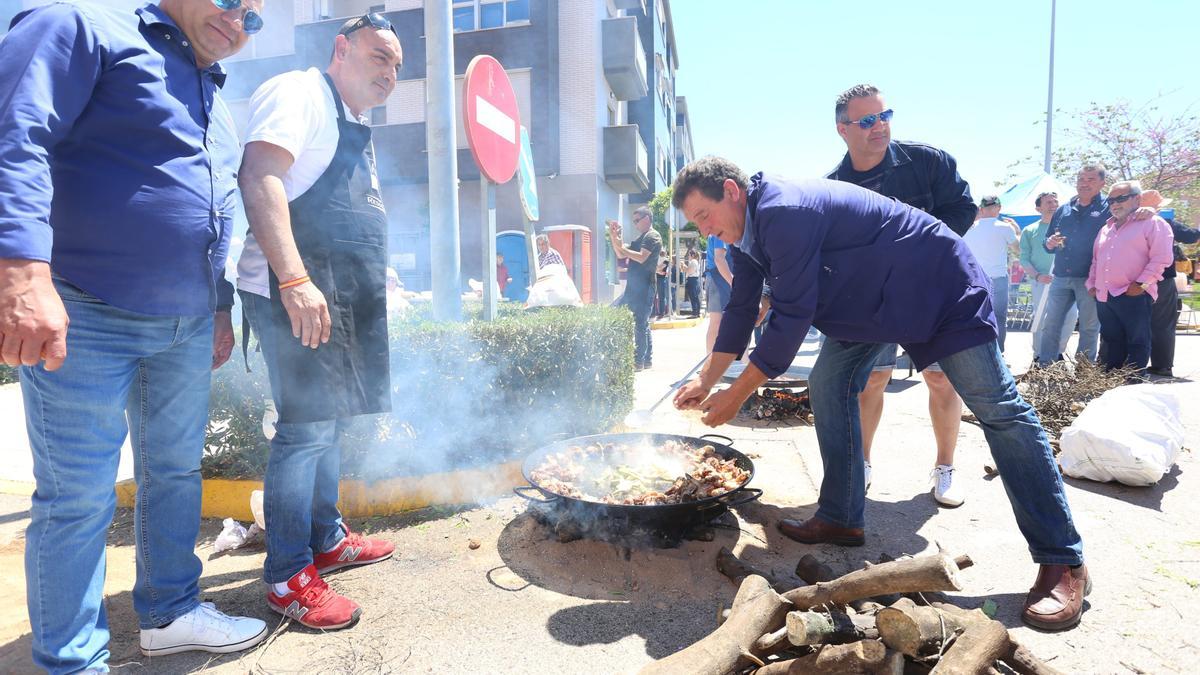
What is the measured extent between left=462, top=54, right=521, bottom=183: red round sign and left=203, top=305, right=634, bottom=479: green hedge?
45.5 inches

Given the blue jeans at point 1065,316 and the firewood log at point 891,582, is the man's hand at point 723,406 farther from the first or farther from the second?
the blue jeans at point 1065,316

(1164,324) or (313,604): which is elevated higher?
(1164,324)

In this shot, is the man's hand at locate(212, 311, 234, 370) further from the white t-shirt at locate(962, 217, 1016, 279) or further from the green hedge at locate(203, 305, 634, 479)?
the white t-shirt at locate(962, 217, 1016, 279)

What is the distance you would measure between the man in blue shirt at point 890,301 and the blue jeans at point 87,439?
2011 mm

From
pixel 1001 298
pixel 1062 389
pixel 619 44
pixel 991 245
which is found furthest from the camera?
pixel 619 44

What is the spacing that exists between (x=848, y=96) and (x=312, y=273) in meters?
2.81

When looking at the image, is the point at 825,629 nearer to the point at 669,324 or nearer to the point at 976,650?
the point at 976,650

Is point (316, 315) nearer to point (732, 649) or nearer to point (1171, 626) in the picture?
point (732, 649)

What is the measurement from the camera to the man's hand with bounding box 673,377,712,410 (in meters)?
2.82

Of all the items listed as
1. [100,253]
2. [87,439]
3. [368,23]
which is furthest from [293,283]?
[368,23]

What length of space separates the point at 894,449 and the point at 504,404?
3.01 metres

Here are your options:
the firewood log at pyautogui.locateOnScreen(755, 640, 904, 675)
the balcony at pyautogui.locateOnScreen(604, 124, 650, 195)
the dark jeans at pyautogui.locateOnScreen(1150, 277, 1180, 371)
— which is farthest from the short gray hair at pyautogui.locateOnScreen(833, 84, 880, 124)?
the balcony at pyautogui.locateOnScreen(604, 124, 650, 195)

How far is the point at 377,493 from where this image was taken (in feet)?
11.9

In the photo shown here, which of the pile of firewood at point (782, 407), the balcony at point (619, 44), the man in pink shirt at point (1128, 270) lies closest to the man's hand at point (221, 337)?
the pile of firewood at point (782, 407)
